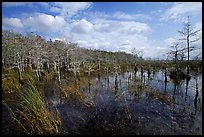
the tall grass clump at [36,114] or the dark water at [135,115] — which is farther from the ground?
the tall grass clump at [36,114]

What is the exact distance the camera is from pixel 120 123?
10828mm

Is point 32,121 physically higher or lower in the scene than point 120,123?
higher

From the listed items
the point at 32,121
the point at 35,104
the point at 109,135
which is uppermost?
the point at 35,104

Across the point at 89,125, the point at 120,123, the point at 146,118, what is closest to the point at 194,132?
the point at 146,118

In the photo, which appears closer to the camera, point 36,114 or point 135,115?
point 36,114

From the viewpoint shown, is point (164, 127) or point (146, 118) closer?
point (164, 127)

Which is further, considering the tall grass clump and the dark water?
the dark water

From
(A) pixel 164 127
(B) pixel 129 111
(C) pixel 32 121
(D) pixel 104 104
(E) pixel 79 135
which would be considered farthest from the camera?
(D) pixel 104 104

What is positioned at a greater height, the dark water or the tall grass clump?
the tall grass clump

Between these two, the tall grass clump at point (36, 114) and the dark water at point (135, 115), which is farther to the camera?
the dark water at point (135, 115)

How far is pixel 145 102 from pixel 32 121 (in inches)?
369

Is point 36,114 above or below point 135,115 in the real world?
above

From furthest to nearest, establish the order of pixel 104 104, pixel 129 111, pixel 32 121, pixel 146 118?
pixel 104 104, pixel 129 111, pixel 146 118, pixel 32 121

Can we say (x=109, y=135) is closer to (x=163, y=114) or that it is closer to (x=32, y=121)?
(x=32, y=121)
